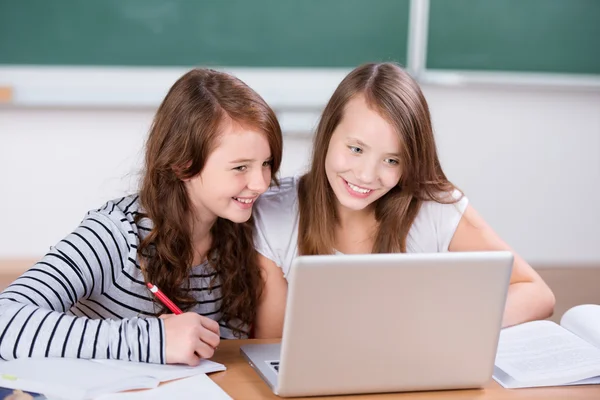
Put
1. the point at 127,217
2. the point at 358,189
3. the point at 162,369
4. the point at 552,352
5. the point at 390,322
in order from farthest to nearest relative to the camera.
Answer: the point at 358,189, the point at 127,217, the point at 552,352, the point at 162,369, the point at 390,322

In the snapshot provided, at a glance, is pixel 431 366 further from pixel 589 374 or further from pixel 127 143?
pixel 127 143

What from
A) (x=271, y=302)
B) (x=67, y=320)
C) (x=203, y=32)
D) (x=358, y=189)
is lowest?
(x=271, y=302)

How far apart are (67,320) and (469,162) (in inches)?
83.6

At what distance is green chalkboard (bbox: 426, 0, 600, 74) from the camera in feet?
9.79

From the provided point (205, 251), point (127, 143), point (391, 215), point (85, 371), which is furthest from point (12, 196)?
point (85, 371)

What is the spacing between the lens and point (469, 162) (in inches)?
121

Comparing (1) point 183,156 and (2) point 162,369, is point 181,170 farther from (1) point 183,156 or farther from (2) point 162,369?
(2) point 162,369

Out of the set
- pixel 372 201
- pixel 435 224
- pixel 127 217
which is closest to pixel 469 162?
pixel 435 224

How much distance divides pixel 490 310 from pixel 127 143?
6.18 ft

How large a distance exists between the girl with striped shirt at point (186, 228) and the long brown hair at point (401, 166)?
0.47 feet

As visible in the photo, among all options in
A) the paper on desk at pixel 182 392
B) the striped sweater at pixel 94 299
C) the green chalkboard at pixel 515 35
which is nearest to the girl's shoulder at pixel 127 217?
the striped sweater at pixel 94 299

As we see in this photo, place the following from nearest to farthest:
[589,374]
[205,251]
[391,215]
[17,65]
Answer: [589,374], [205,251], [391,215], [17,65]

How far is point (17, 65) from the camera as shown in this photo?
8.77 ft

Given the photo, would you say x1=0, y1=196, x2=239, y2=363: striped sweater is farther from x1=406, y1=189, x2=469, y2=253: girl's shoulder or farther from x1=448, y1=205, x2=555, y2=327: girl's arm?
x1=448, y1=205, x2=555, y2=327: girl's arm
